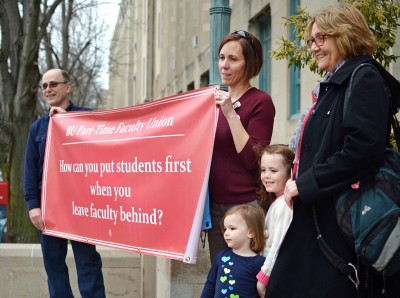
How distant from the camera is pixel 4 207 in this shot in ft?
34.6

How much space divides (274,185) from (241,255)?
43 centimetres

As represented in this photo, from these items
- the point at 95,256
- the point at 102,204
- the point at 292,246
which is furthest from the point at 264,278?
the point at 95,256

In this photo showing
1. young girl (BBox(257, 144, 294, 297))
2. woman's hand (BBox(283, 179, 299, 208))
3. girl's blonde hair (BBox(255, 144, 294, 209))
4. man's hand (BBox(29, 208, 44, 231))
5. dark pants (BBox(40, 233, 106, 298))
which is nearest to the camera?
woman's hand (BBox(283, 179, 299, 208))

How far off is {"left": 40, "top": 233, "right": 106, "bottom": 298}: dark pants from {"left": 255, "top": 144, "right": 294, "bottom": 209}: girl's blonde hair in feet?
7.20

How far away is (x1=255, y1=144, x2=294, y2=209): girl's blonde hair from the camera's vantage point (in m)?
3.55

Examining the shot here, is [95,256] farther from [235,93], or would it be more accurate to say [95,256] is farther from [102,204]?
[235,93]

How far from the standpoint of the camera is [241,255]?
3648mm

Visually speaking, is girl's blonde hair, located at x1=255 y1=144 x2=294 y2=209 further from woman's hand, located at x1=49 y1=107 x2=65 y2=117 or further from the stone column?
woman's hand, located at x1=49 y1=107 x2=65 y2=117

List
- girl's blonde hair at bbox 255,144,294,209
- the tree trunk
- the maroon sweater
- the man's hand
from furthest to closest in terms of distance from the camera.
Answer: the tree trunk < the man's hand < the maroon sweater < girl's blonde hair at bbox 255,144,294,209

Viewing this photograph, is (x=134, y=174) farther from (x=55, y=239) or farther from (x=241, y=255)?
(x=241, y=255)

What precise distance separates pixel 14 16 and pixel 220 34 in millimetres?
9102

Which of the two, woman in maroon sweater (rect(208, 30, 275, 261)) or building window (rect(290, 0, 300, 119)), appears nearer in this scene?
woman in maroon sweater (rect(208, 30, 275, 261))

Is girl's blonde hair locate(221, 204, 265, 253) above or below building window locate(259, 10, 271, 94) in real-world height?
below

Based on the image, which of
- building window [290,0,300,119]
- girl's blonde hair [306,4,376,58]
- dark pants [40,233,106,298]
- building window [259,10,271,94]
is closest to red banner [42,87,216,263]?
dark pants [40,233,106,298]
